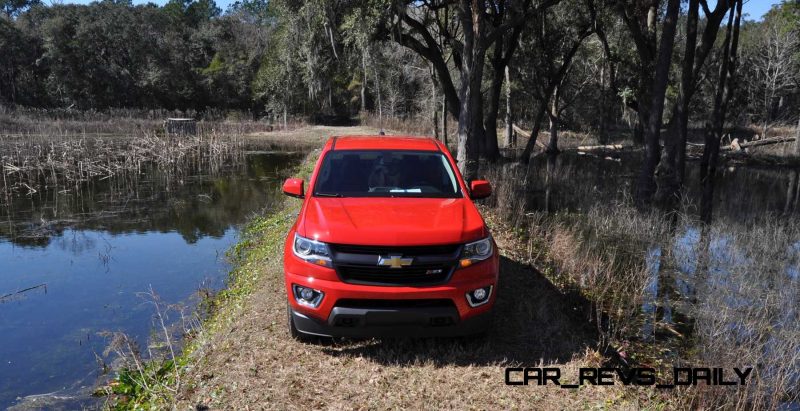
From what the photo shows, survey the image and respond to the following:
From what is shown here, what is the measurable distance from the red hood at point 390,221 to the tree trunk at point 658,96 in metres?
10.2

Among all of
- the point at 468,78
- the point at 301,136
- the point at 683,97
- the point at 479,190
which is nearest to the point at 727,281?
the point at 479,190

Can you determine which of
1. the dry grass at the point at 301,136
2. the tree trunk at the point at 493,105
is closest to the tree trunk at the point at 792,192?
the tree trunk at the point at 493,105

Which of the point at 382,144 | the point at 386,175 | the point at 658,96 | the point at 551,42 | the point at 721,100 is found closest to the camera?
the point at 386,175

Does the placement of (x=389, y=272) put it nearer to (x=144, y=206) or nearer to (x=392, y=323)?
(x=392, y=323)

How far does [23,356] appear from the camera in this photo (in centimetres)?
711

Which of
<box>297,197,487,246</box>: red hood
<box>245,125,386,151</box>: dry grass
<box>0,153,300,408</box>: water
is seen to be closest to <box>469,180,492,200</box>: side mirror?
<box>297,197,487,246</box>: red hood

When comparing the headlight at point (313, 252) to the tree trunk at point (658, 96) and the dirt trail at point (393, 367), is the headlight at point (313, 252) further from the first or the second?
the tree trunk at point (658, 96)

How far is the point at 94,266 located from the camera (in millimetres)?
10859

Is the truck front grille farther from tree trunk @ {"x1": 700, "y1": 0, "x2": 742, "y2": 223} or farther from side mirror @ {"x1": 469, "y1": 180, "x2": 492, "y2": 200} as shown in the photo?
tree trunk @ {"x1": 700, "y1": 0, "x2": 742, "y2": 223}

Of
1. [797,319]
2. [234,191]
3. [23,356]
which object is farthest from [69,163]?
[797,319]

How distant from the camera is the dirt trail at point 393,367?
4703mm

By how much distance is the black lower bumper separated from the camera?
16.0 ft

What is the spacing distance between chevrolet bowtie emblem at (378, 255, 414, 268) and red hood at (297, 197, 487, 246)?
13 centimetres

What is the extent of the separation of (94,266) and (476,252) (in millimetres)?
8657
